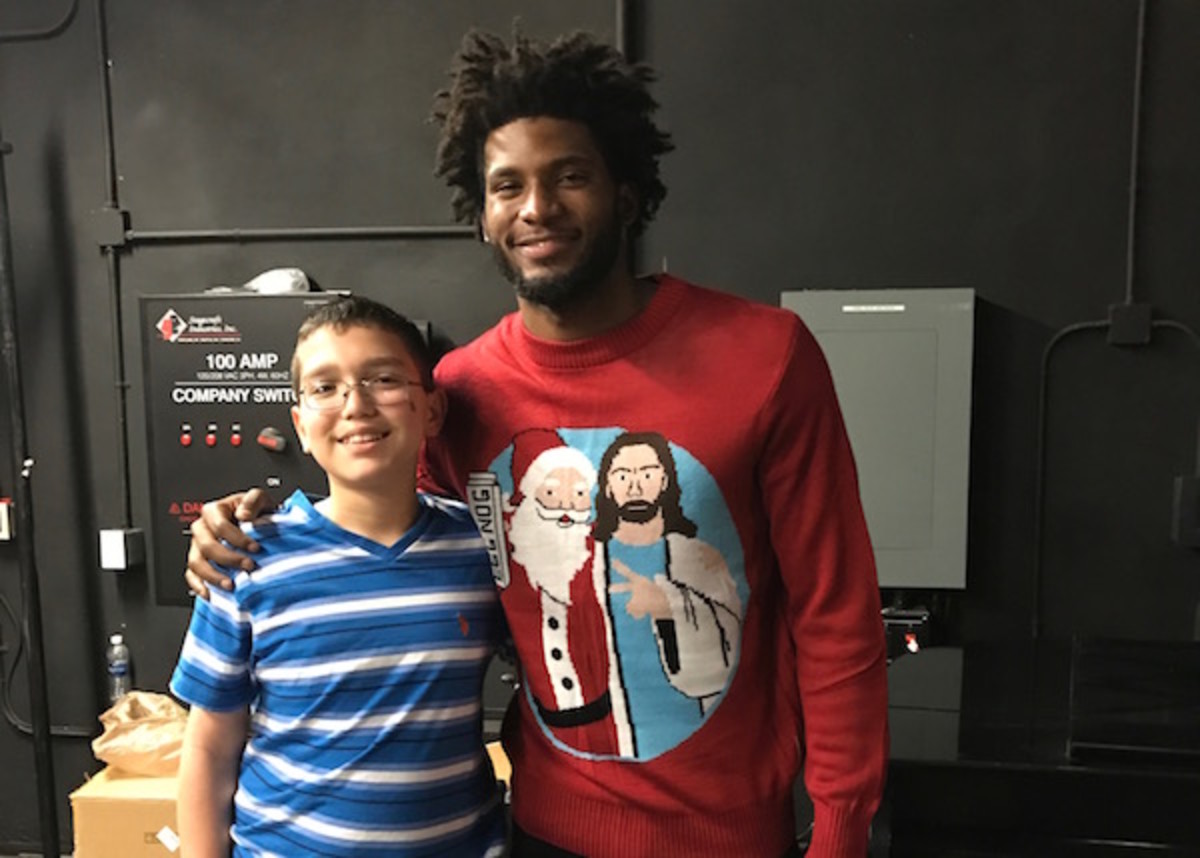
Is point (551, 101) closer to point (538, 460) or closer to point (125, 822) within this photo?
point (538, 460)

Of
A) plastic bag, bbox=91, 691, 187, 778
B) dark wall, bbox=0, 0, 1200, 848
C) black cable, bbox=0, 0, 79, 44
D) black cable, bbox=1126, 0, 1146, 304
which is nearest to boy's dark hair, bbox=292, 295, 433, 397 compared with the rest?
dark wall, bbox=0, 0, 1200, 848

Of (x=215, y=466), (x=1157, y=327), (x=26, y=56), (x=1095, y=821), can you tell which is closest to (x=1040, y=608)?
(x=1157, y=327)

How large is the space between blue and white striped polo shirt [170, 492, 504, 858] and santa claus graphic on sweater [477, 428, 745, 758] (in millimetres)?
110

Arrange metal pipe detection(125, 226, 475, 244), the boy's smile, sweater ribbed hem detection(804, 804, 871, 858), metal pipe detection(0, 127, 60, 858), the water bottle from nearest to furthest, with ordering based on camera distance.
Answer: sweater ribbed hem detection(804, 804, 871, 858), the boy's smile, metal pipe detection(0, 127, 60, 858), metal pipe detection(125, 226, 475, 244), the water bottle

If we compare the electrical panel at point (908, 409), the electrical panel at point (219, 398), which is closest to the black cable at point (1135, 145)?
the electrical panel at point (908, 409)

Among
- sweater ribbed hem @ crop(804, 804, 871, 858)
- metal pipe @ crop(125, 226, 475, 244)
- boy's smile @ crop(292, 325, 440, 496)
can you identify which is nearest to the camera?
sweater ribbed hem @ crop(804, 804, 871, 858)

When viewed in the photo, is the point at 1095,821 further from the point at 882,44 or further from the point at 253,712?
the point at 882,44

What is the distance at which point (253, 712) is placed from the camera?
3.80 feet

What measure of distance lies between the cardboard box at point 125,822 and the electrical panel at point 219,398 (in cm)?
59

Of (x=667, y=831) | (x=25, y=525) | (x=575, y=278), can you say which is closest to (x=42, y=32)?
(x=25, y=525)

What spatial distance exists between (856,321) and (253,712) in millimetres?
1586

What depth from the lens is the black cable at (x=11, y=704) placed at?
107 inches

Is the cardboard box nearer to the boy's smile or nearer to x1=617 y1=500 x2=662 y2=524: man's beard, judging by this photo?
the boy's smile

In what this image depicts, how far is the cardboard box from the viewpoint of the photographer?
2.25 meters
